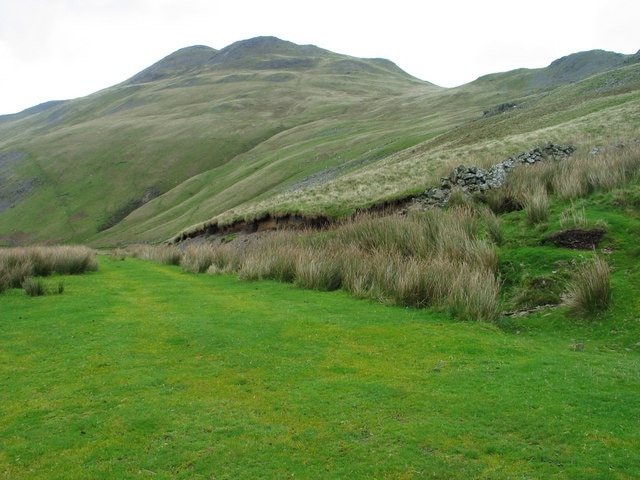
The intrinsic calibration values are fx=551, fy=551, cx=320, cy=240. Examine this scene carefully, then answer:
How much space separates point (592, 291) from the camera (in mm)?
10664

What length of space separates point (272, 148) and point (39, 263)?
91.5 meters

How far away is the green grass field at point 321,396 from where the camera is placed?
5754mm

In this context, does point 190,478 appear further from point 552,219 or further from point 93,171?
point 93,171

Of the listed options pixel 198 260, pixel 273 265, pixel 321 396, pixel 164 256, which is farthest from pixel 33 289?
pixel 164 256

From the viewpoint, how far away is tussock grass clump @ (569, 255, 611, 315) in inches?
416

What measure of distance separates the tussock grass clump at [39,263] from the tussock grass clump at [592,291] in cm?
1566

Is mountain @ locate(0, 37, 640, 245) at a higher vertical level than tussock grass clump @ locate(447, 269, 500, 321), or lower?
higher

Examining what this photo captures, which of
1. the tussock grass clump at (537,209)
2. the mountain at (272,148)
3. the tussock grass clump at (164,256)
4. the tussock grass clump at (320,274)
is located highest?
the mountain at (272,148)

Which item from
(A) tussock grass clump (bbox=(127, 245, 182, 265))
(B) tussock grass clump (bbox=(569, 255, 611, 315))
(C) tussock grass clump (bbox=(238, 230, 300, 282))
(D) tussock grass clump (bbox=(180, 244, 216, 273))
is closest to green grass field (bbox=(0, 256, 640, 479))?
(B) tussock grass clump (bbox=(569, 255, 611, 315))

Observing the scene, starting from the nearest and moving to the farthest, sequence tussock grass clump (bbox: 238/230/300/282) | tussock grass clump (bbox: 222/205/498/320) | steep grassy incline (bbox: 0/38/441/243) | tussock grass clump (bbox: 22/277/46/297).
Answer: tussock grass clump (bbox: 222/205/498/320), tussock grass clump (bbox: 22/277/46/297), tussock grass clump (bbox: 238/230/300/282), steep grassy incline (bbox: 0/38/441/243)

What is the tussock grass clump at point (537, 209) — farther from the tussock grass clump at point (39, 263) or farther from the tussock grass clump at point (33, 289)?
the tussock grass clump at point (39, 263)

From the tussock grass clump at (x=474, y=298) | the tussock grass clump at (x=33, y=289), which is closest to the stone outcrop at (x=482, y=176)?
the tussock grass clump at (x=474, y=298)

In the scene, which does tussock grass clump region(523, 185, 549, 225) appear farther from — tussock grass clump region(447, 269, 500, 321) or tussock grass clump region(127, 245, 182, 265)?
tussock grass clump region(127, 245, 182, 265)

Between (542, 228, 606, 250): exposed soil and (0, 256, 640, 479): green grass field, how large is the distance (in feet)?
7.73
